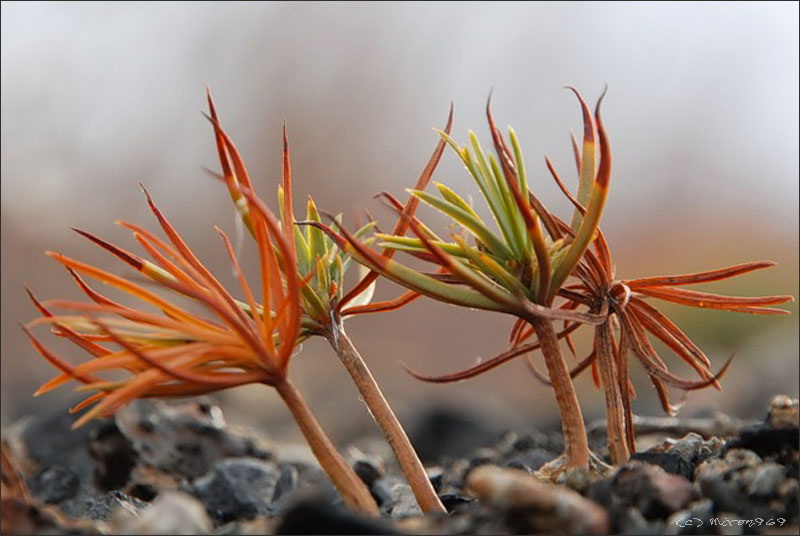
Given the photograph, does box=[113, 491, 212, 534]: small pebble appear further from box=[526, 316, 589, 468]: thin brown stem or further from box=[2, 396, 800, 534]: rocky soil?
box=[526, 316, 589, 468]: thin brown stem

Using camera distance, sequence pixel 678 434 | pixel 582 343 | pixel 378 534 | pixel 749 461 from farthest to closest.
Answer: pixel 582 343
pixel 678 434
pixel 749 461
pixel 378 534

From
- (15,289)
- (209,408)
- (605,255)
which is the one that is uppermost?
(605,255)

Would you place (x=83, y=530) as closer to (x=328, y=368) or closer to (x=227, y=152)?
(x=227, y=152)

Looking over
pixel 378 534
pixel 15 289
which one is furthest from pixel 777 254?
pixel 378 534

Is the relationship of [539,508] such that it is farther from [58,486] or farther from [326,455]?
[58,486]

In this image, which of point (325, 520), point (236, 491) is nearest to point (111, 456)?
point (236, 491)

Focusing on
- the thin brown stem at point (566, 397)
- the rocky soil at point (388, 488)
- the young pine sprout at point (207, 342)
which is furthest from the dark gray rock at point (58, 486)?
the thin brown stem at point (566, 397)

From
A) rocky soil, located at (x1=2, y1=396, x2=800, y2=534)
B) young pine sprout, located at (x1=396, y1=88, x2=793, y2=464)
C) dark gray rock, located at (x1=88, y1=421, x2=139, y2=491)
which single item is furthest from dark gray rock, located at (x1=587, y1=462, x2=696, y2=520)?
dark gray rock, located at (x1=88, y1=421, x2=139, y2=491)
